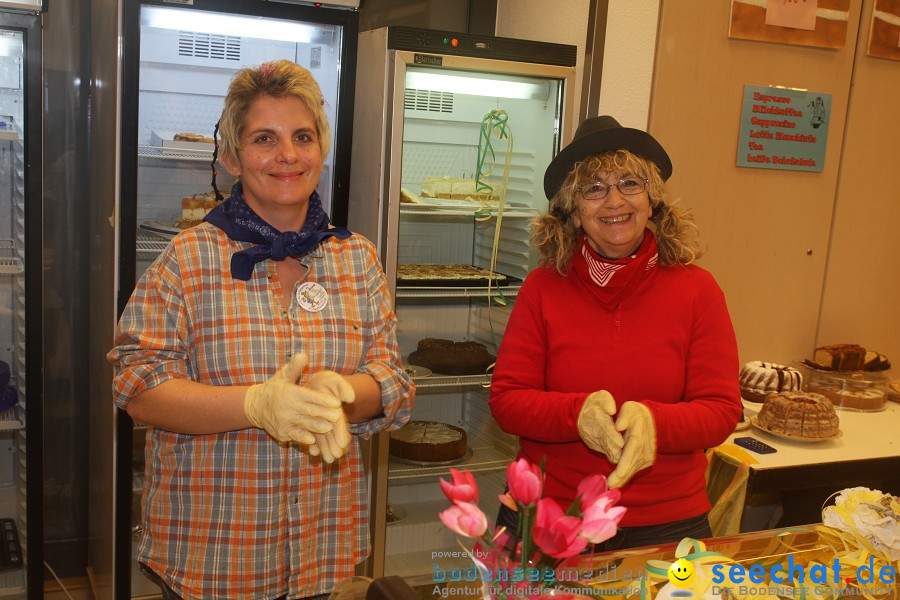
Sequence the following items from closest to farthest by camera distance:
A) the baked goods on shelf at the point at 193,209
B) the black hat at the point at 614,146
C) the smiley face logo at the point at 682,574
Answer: the smiley face logo at the point at 682,574
the black hat at the point at 614,146
the baked goods on shelf at the point at 193,209

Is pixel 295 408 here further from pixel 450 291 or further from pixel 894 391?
pixel 894 391

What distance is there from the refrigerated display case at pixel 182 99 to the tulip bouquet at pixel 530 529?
168 cm

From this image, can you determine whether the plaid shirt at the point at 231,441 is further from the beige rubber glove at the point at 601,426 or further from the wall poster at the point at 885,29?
the wall poster at the point at 885,29

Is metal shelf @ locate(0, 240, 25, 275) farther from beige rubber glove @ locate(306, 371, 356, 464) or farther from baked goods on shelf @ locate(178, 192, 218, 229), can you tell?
beige rubber glove @ locate(306, 371, 356, 464)

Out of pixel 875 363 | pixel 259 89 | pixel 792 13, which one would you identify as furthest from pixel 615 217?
pixel 875 363

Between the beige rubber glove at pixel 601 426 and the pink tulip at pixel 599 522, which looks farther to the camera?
the beige rubber glove at pixel 601 426

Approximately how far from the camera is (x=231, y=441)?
1.59m

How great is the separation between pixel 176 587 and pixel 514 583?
2.83 feet

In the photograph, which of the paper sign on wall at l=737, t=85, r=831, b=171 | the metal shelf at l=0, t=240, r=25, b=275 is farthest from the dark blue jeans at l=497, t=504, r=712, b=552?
the metal shelf at l=0, t=240, r=25, b=275

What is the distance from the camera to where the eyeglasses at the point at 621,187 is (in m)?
1.90

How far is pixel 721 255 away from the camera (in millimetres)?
3031

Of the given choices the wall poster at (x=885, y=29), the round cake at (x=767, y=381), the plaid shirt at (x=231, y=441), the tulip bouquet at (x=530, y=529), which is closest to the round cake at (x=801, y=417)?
the round cake at (x=767, y=381)

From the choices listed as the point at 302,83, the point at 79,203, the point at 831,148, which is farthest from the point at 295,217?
the point at 831,148

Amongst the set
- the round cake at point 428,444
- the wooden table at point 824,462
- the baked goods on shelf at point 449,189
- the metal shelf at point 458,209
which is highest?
the baked goods on shelf at point 449,189
